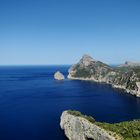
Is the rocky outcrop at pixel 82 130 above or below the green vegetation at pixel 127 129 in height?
below

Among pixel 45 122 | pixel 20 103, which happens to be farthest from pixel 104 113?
pixel 20 103

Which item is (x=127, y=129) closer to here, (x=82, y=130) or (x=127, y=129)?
(x=127, y=129)

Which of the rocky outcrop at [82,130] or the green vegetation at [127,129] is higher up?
the green vegetation at [127,129]

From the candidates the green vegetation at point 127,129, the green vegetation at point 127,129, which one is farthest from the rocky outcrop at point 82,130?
the green vegetation at point 127,129

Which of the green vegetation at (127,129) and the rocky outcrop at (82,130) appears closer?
the green vegetation at (127,129)

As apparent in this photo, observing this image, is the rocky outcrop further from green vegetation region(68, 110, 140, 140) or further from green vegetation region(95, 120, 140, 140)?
green vegetation region(95, 120, 140, 140)

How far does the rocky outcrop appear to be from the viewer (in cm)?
8330

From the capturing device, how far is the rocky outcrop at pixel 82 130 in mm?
83300

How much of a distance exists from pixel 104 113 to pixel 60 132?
44113 mm

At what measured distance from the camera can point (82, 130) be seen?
9681cm

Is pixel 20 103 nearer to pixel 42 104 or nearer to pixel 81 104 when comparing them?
pixel 42 104

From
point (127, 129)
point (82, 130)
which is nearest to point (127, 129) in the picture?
point (127, 129)

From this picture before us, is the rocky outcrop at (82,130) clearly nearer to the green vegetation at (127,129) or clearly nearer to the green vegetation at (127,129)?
the green vegetation at (127,129)

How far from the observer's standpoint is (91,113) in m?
155
